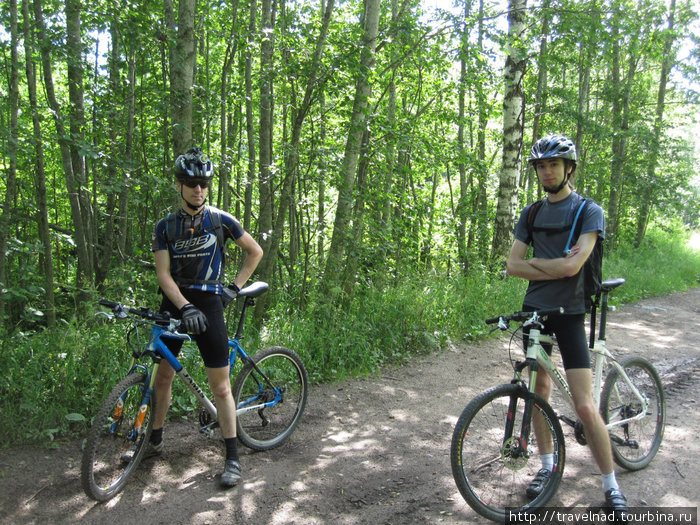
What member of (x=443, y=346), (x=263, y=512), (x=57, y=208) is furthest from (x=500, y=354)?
(x=57, y=208)

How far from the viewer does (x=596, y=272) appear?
3232mm

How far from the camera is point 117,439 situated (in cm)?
336

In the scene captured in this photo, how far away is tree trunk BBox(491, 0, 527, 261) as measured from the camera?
33.7 ft

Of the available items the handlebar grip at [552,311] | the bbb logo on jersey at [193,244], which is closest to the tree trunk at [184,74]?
the bbb logo on jersey at [193,244]

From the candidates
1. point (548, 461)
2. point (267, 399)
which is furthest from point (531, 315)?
point (267, 399)

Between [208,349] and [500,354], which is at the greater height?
[208,349]

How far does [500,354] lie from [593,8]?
7677 millimetres

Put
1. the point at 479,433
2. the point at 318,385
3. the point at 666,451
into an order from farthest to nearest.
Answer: the point at 318,385 < the point at 666,451 < the point at 479,433

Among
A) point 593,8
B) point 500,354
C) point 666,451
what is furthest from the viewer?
point 593,8

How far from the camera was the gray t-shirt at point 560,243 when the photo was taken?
3111mm

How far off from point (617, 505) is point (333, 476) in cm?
194

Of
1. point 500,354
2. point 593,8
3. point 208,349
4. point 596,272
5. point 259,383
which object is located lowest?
point 500,354

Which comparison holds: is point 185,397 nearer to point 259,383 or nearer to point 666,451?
point 259,383

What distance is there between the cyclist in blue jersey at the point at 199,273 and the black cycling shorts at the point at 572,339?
222 cm
